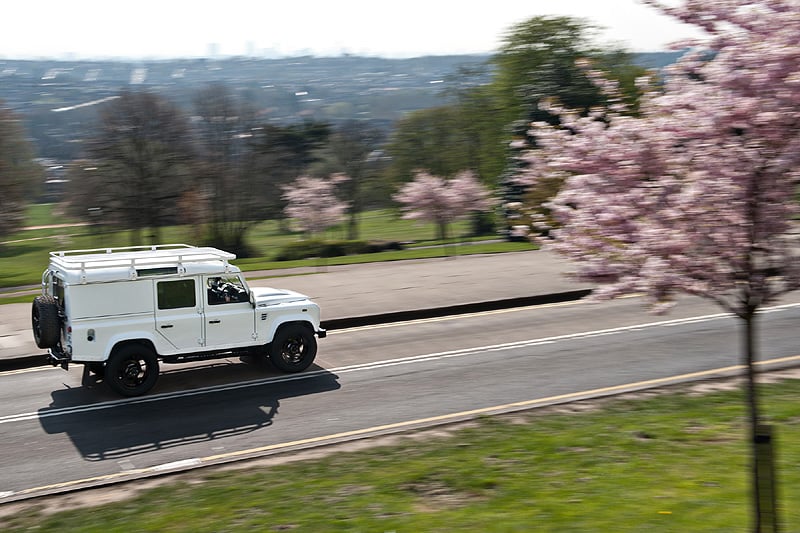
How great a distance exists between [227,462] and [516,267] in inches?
710

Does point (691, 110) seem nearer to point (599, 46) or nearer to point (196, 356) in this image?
point (196, 356)

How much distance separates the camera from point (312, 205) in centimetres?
6334

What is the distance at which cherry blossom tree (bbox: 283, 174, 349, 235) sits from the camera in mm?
62688

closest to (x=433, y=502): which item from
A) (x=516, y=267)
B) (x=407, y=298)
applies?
(x=407, y=298)

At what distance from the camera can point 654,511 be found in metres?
7.75

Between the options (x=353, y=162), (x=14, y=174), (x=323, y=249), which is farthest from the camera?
(x=353, y=162)

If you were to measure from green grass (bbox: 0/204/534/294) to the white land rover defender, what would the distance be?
1250 cm

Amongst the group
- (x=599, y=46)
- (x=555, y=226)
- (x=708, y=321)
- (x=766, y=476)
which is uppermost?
(x=599, y=46)

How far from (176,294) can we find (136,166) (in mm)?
41353

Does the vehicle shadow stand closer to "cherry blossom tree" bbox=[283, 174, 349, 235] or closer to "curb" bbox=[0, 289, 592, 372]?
"curb" bbox=[0, 289, 592, 372]

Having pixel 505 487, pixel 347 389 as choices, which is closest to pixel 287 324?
pixel 347 389

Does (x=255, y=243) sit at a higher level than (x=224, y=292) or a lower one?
lower

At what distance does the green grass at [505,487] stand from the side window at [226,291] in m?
4.53

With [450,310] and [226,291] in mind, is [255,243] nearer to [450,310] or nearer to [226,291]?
[450,310]
